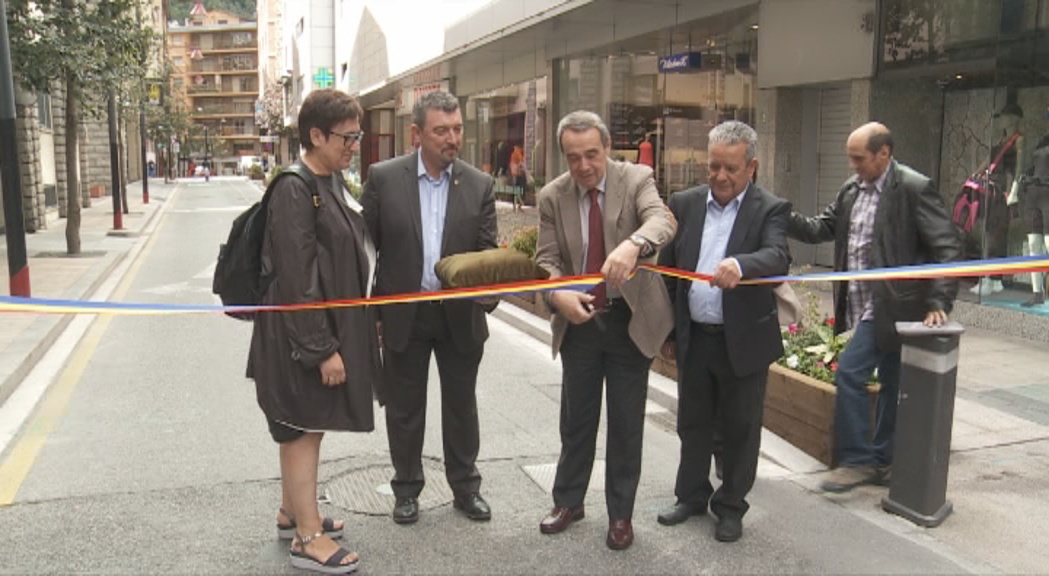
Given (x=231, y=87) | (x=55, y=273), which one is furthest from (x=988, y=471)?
(x=231, y=87)

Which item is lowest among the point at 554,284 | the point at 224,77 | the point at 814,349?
the point at 814,349

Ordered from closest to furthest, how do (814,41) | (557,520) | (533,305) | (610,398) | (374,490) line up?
1. (610,398)
2. (557,520)
3. (374,490)
4. (533,305)
5. (814,41)

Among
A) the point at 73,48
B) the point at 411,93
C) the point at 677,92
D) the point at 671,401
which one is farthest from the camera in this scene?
the point at 411,93

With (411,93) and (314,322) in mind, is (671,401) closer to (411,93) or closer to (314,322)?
(314,322)

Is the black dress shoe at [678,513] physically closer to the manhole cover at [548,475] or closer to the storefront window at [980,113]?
the manhole cover at [548,475]

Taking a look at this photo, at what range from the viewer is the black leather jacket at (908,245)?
4.38 m

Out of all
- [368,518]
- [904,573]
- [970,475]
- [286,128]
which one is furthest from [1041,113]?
[286,128]

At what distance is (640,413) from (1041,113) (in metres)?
6.81

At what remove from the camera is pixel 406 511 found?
431 centimetres

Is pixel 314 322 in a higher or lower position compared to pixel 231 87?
lower

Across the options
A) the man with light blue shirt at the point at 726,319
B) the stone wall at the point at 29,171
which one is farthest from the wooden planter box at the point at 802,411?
the stone wall at the point at 29,171

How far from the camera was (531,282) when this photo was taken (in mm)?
3963

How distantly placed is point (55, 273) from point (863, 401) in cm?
1270

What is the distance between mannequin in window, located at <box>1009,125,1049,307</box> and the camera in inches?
335
